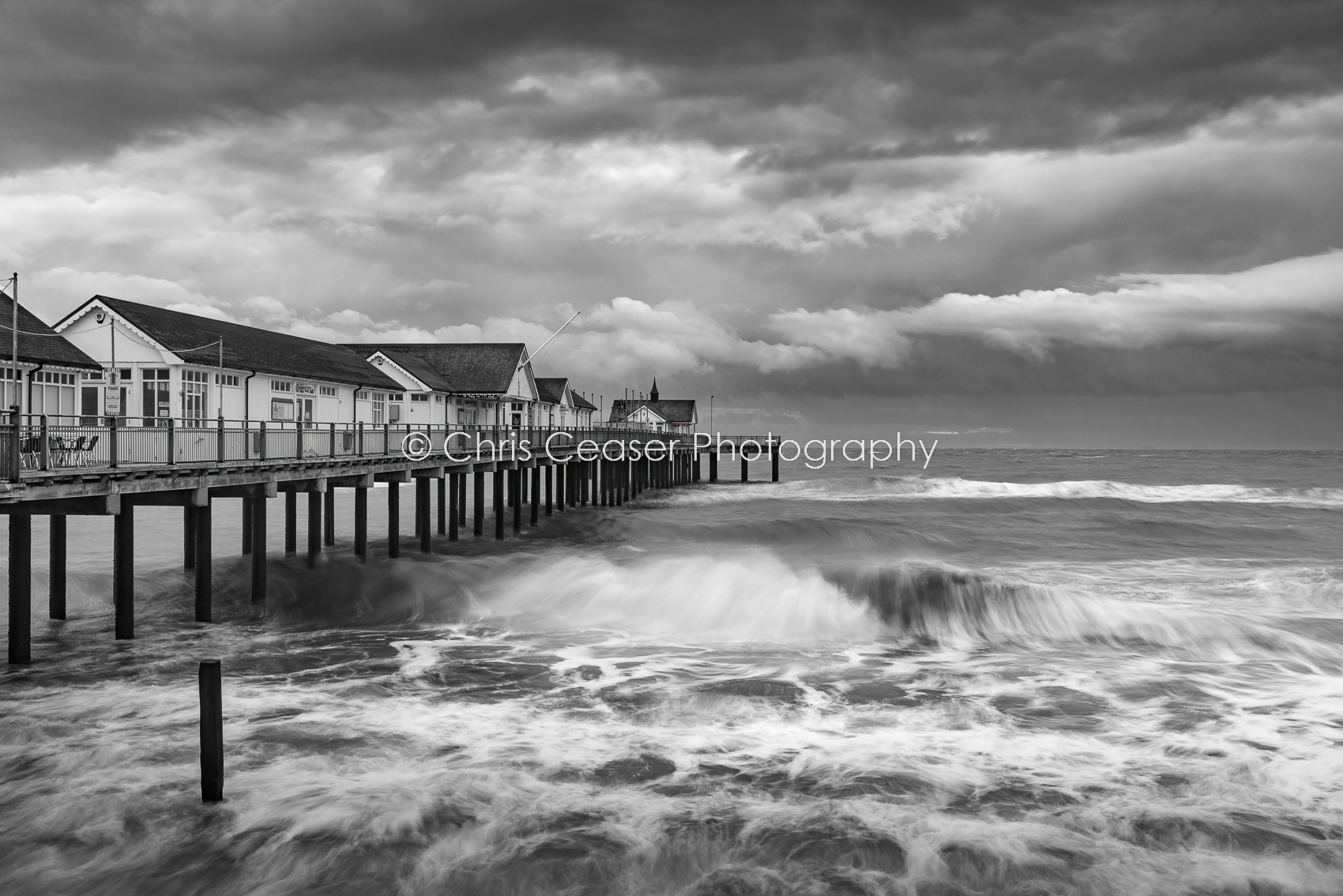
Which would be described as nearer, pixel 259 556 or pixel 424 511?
pixel 259 556

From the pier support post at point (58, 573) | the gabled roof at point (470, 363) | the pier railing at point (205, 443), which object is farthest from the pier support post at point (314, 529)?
the gabled roof at point (470, 363)

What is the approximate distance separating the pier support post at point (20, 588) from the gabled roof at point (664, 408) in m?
89.5

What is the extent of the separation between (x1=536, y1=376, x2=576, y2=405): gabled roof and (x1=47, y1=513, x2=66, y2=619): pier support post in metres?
52.2

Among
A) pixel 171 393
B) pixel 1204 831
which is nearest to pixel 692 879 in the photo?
pixel 1204 831

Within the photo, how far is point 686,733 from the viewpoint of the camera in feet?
39.4

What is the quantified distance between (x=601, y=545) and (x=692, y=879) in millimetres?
24354

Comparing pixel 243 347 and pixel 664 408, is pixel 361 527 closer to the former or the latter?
pixel 243 347

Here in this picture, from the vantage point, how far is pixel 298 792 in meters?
9.77

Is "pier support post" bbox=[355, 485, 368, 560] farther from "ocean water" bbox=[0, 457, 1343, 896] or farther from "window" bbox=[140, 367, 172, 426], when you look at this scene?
"window" bbox=[140, 367, 172, 426]

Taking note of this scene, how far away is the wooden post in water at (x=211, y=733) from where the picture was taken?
8500 mm

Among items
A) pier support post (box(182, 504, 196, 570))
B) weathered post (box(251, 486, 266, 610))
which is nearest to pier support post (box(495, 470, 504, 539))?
pier support post (box(182, 504, 196, 570))

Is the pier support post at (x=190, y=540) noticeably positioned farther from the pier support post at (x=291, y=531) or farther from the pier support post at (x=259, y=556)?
the pier support post at (x=259, y=556)

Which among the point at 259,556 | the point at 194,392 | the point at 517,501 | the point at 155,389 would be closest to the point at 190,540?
the point at 259,556

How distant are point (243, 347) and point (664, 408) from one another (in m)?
77.0
